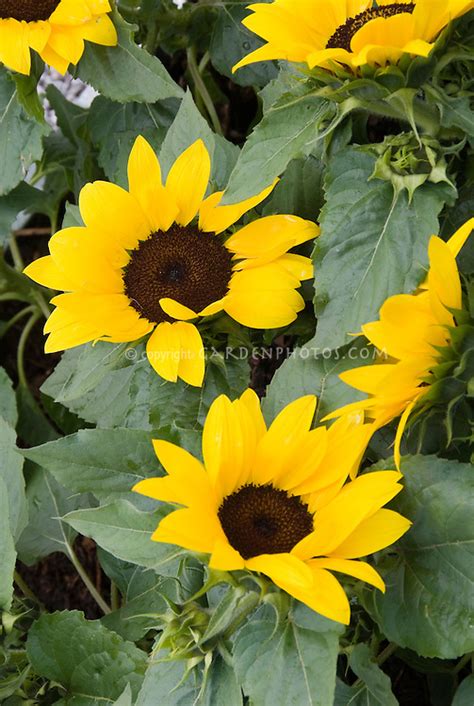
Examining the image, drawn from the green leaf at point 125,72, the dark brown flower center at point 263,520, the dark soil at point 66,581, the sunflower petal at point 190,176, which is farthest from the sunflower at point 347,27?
the dark soil at point 66,581

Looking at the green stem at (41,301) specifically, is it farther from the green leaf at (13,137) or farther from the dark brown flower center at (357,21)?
the dark brown flower center at (357,21)

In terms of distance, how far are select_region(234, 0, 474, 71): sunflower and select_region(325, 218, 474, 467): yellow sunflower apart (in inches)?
5.6

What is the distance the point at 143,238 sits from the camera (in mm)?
877

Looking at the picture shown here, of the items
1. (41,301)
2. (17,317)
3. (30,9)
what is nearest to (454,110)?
(30,9)

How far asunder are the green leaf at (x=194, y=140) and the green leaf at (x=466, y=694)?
1.62 feet

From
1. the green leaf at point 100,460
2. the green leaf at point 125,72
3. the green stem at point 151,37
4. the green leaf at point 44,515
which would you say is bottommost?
the green leaf at point 44,515

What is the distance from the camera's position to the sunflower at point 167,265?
0.82 m

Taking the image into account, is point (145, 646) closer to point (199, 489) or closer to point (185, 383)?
point (185, 383)

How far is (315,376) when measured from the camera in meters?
0.81

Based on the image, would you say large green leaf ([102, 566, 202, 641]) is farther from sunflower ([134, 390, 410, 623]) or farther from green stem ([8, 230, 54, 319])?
green stem ([8, 230, 54, 319])

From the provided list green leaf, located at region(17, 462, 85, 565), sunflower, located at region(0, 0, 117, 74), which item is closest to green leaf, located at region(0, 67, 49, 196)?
sunflower, located at region(0, 0, 117, 74)

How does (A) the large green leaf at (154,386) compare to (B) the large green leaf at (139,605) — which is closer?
(A) the large green leaf at (154,386)

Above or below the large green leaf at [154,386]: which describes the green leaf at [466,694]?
below

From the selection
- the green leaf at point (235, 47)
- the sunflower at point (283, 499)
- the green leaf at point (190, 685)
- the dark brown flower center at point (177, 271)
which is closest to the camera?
the sunflower at point (283, 499)
